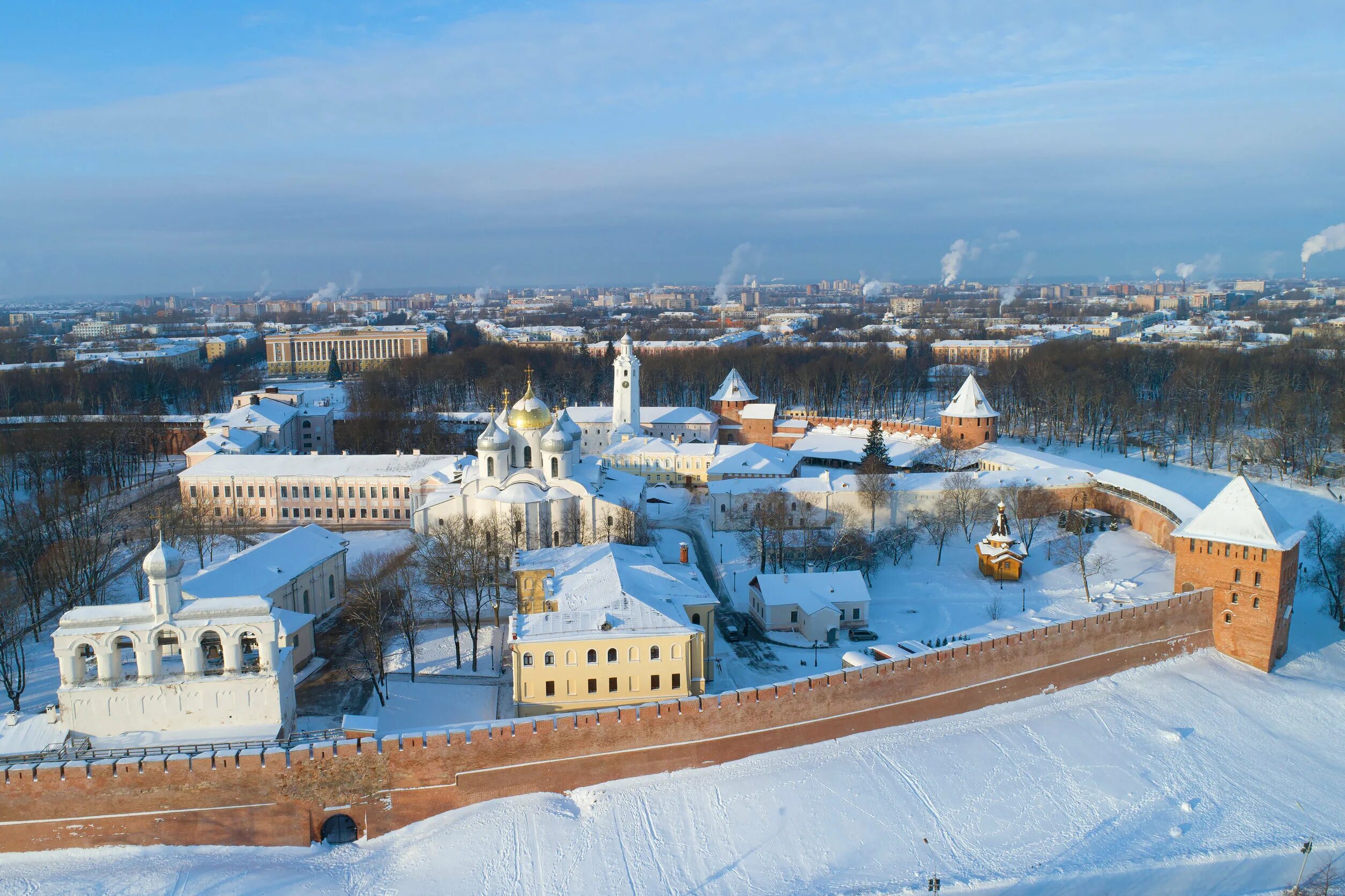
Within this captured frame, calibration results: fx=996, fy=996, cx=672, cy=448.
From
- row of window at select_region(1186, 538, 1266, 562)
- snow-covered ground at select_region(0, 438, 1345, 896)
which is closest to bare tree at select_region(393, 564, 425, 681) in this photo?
snow-covered ground at select_region(0, 438, 1345, 896)

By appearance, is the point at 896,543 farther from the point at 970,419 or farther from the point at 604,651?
the point at 604,651

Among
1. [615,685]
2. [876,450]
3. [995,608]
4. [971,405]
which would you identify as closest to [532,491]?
[615,685]

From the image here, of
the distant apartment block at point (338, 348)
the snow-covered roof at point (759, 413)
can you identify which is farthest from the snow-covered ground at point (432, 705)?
the distant apartment block at point (338, 348)

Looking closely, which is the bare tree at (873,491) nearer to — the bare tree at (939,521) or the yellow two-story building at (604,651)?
the bare tree at (939,521)

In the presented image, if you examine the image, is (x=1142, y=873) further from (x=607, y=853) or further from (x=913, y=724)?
(x=607, y=853)

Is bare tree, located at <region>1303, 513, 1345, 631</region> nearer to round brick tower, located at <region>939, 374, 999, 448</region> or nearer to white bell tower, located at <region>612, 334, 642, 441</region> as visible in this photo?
round brick tower, located at <region>939, 374, 999, 448</region>

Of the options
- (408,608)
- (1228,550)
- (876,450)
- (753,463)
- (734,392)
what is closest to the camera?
(1228,550)
